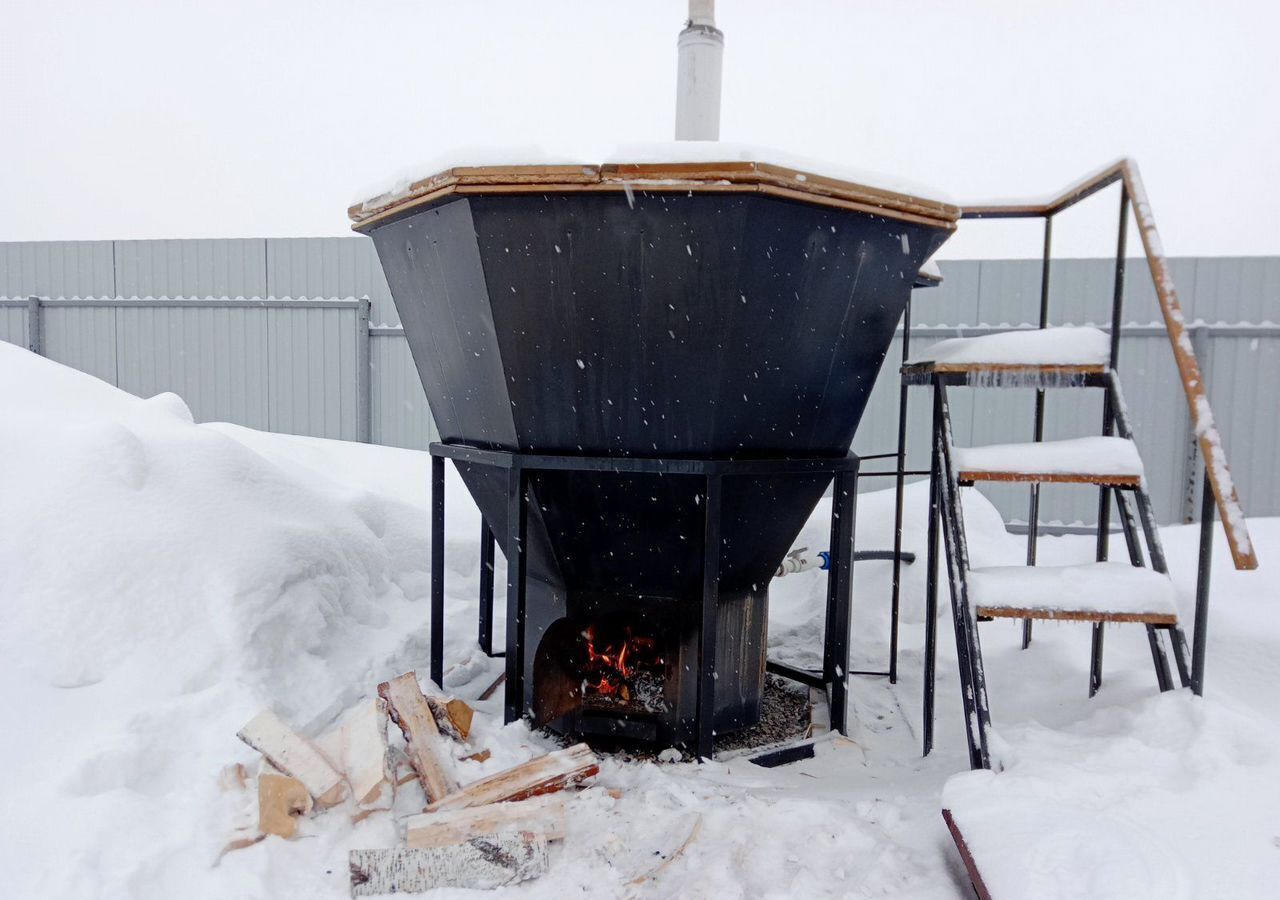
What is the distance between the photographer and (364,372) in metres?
8.02

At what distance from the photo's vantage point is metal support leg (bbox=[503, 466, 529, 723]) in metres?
2.72

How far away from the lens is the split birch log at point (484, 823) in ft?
6.80

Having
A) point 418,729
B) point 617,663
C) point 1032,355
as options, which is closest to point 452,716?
point 418,729

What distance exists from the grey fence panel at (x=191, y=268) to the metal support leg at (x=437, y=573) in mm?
6219

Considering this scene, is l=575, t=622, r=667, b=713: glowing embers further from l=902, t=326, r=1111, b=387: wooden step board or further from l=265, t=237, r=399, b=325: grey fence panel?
l=265, t=237, r=399, b=325: grey fence panel

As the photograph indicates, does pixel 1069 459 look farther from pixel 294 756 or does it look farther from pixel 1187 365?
pixel 294 756

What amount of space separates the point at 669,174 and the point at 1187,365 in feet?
5.03

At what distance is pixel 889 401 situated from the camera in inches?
273

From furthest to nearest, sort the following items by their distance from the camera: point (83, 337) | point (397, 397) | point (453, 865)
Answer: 1. point (83, 337)
2. point (397, 397)
3. point (453, 865)

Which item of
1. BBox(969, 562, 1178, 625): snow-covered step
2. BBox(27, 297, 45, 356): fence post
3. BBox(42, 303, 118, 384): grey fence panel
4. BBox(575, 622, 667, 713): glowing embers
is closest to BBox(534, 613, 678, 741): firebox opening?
BBox(575, 622, 667, 713): glowing embers

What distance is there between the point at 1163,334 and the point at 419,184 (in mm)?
6407

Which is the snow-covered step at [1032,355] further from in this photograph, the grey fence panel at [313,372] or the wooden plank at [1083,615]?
the grey fence panel at [313,372]

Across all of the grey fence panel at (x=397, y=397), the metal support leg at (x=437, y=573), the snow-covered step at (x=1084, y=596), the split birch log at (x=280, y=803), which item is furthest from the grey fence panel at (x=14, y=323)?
the snow-covered step at (x=1084, y=596)

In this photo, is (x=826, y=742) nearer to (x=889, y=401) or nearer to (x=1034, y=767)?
Result: (x=1034, y=767)
